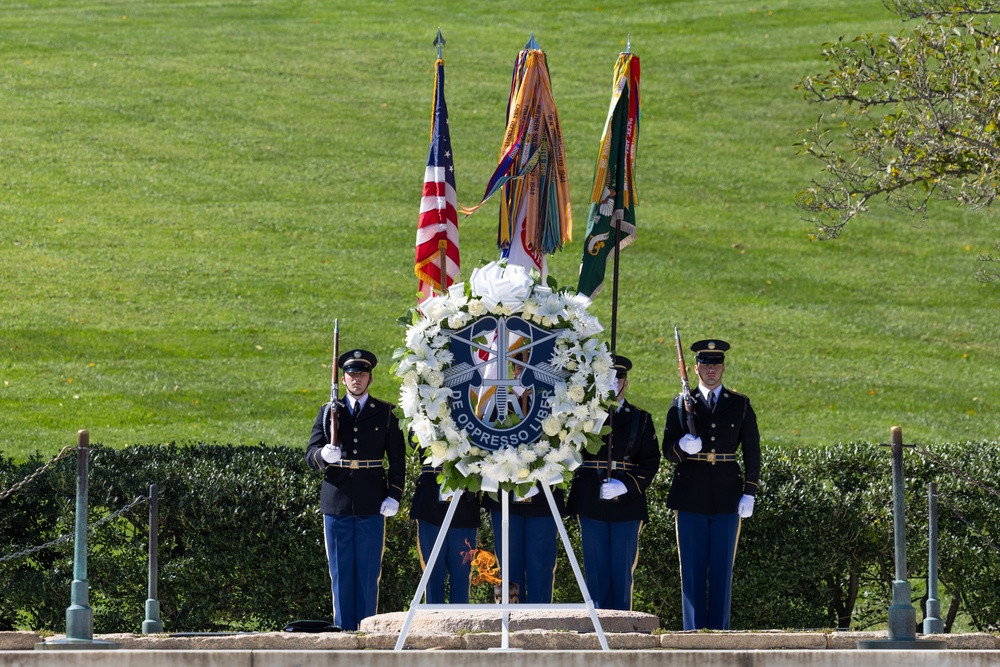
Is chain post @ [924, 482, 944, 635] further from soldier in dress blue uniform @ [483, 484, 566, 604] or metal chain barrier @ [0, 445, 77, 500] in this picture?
metal chain barrier @ [0, 445, 77, 500]

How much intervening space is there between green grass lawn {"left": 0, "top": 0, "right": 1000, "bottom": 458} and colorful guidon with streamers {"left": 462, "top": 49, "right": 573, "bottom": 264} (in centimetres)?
674

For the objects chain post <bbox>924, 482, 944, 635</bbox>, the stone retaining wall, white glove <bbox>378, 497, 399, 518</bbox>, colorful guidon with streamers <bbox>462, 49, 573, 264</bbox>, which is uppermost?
colorful guidon with streamers <bbox>462, 49, 573, 264</bbox>

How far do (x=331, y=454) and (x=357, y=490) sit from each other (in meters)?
0.40

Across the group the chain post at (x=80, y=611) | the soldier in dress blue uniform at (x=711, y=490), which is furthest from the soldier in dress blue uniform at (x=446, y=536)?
the chain post at (x=80, y=611)

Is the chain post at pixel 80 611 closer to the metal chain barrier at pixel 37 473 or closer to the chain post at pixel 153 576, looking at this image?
the chain post at pixel 153 576

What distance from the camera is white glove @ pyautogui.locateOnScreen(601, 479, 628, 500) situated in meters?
8.72

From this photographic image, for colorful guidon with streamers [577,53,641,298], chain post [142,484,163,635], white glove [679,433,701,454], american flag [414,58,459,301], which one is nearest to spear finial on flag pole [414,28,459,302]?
american flag [414,58,459,301]

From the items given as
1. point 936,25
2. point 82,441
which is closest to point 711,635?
point 82,441

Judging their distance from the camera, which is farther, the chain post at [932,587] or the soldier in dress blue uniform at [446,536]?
Answer: the soldier in dress blue uniform at [446,536]

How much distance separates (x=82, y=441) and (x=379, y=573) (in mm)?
2296

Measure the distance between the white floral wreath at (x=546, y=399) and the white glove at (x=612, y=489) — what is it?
1.52 metres

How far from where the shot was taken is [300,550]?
9.58m

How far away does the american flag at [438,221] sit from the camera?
10203 millimetres

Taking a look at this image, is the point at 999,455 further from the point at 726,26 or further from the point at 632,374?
the point at 726,26
